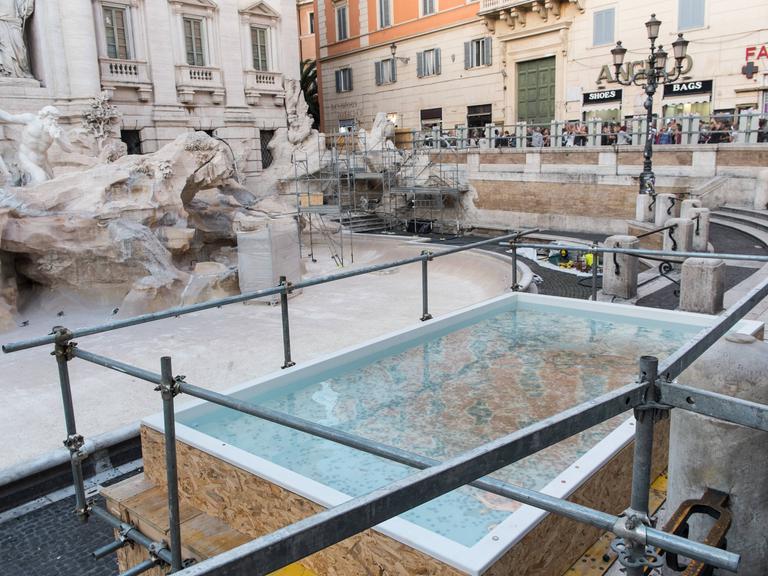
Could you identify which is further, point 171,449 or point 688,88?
point 688,88

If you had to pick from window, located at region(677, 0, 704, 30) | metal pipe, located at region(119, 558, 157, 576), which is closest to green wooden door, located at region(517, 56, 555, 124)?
window, located at region(677, 0, 704, 30)

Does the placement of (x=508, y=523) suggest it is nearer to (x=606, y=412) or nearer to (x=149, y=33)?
(x=606, y=412)

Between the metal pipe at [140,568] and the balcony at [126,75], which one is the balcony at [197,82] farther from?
the metal pipe at [140,568]

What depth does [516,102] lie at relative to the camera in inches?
1236

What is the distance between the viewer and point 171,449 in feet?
11.5

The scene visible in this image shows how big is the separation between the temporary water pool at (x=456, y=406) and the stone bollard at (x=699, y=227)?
661cm

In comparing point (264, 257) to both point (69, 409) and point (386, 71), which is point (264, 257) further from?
point (386, 71)

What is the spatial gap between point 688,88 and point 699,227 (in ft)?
46.6

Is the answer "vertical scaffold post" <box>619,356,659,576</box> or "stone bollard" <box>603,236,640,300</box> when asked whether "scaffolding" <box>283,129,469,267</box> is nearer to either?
"stone bollard" <box>603,236,640,300</box>

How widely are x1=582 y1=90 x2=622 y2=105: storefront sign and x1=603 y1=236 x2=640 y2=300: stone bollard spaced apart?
689 inches

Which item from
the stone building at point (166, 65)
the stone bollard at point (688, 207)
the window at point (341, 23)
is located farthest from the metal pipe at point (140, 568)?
the window at point (341, 23)

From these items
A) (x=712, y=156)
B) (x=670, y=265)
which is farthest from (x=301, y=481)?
(x=712, y=156)

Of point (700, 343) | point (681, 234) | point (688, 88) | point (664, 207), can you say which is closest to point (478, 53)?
point (688, 88)

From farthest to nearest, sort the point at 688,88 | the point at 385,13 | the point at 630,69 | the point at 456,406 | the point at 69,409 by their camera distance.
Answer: the point at 385,13, the point at 630,69, the point at 688,88, the point at 456,406, the point at 69,409
